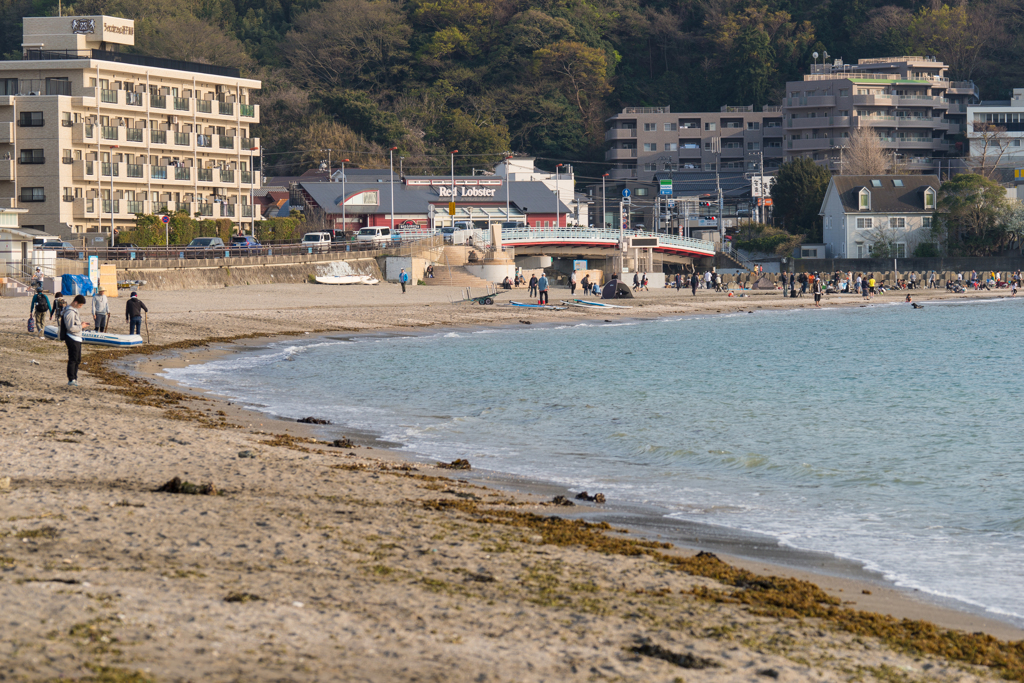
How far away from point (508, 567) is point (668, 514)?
374cm

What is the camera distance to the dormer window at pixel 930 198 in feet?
274

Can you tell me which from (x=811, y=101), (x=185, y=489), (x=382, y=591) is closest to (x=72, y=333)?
(x=185, y=489)

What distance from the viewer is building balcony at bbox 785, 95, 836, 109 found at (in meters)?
109

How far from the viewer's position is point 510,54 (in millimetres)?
117125

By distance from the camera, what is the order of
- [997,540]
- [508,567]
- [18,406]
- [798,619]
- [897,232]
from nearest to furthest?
[798,619] → [508,567] → [997,540] → [18,406] → [897,232]

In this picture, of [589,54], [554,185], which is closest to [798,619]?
[554,185]

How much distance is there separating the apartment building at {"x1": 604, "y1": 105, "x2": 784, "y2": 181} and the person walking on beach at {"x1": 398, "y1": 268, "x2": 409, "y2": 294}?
59.0m

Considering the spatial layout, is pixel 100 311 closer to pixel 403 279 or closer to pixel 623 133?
pixel 403 279

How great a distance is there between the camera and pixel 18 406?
1545cm

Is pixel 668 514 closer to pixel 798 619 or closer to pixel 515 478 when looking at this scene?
pixel 515 478

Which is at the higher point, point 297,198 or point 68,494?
point 297,198

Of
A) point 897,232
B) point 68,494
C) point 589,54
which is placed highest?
point 589,54

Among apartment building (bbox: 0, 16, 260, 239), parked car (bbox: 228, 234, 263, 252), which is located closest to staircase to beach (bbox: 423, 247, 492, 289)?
parked car (bbox: 228, 234, 263, 252)

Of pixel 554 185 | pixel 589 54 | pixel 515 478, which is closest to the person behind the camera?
pixel 515 478
